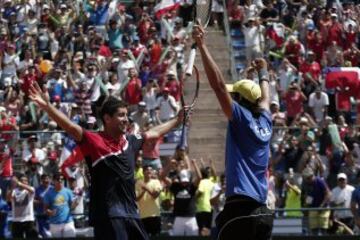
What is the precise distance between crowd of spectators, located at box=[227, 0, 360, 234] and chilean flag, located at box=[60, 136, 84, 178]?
3.30 m

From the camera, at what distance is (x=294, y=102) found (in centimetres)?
2362

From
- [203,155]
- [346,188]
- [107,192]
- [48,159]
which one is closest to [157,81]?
[203,155]

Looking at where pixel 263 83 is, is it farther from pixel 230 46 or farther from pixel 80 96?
pixel 230 46

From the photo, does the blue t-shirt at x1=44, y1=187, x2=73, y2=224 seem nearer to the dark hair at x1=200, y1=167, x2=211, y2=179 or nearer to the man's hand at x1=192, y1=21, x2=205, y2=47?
the dark hair at x1=200, y1=167, x2=211, y2=179

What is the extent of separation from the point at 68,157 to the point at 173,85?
3.32m

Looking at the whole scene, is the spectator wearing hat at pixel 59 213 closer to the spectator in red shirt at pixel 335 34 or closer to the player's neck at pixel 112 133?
the spectator in red shirt at pixel 335 34

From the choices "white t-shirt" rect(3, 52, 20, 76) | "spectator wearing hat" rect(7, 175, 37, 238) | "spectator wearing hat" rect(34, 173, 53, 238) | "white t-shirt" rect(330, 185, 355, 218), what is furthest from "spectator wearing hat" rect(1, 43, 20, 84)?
"white t-shirt" rect(330, 185, 355, 218)

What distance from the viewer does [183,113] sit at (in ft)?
31.0

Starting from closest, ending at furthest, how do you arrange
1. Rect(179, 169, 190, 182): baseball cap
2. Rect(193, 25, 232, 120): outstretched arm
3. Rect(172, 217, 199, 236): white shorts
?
1. Rect(193, 25, 232, 120): outstretched arm
2. Rect(172, 217, 199, 236): white shorts
3. Rect(179, 169, 190, 182): baseball cap

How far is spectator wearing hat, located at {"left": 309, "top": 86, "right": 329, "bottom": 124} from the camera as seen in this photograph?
77.6ft

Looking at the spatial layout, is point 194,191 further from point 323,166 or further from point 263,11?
point 263,11

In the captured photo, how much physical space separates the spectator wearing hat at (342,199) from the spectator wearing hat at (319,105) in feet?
10.3

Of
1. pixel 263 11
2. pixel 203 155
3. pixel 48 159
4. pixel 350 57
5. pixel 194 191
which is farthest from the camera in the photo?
pixel 263 11

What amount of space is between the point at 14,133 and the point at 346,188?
616cm
